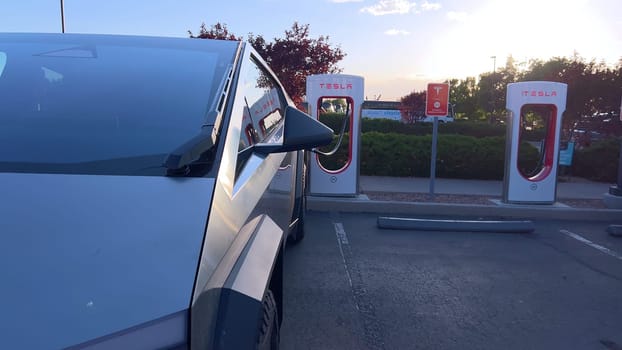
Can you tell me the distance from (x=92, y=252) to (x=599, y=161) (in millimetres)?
12647

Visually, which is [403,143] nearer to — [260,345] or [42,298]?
[260,345]

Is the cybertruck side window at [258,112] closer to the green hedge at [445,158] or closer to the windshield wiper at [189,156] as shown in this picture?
the windshield wiper at [189,156]

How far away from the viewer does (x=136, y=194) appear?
153 centimetres

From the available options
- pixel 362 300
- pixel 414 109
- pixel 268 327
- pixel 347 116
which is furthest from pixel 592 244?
pixel 414 109

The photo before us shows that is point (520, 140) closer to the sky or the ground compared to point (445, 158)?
closer to the sky

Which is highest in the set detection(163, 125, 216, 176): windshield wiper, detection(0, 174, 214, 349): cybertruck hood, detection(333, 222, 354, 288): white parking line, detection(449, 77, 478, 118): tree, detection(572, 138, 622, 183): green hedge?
detection(449, 77, 478, 118): tree

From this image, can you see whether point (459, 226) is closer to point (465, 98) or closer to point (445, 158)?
point (445, 158)

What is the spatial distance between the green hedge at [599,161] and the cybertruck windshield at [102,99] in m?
11.4

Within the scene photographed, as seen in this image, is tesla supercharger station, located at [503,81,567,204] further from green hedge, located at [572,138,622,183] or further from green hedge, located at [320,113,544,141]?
green hedge, located at [320,113,544,141]

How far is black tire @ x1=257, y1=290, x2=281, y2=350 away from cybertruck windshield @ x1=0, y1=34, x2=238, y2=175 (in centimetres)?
72

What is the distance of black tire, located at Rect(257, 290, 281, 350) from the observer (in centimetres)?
187

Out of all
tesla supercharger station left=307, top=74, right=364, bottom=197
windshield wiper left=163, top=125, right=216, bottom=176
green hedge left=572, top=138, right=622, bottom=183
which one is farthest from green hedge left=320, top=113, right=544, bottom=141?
windshield wiper left=163, top=125, right=216, bottom=176

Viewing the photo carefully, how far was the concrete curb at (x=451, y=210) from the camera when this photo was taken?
25.0 feet

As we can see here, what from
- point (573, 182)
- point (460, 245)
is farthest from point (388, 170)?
point (460, 245)
